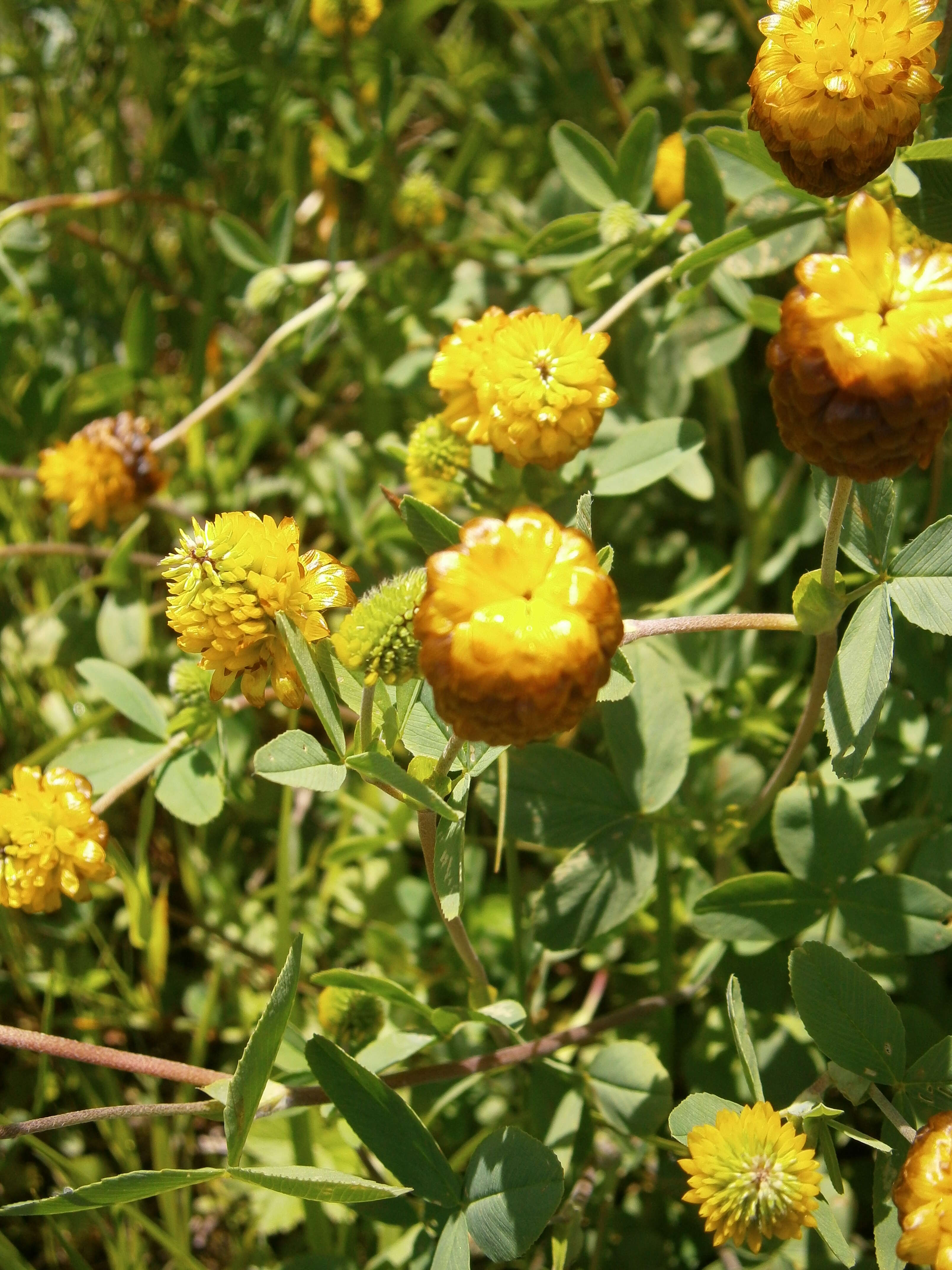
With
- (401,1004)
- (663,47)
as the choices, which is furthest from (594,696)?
(663,47)

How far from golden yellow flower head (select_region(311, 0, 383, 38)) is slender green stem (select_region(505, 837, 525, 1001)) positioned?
1.97 meters

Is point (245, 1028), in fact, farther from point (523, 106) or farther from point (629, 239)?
point (523, 106)

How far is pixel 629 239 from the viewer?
1.95 metres

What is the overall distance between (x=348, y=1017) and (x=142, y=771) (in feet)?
1.80

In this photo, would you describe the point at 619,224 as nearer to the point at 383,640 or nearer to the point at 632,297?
the point at 632,297

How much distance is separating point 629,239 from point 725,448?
85 centimetres

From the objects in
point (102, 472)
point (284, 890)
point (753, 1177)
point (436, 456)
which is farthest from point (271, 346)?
point (753, 1177)

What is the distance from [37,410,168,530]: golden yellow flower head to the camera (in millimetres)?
2291

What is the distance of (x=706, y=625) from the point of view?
4.45 ft

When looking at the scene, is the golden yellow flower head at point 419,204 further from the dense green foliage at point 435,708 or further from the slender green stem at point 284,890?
the slender green stem at point 284,890

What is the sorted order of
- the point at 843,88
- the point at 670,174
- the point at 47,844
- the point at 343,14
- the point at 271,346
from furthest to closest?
the point at 343,14
the point at 271,346
the point at 670,174
the point at 47,844
the point at 843,88

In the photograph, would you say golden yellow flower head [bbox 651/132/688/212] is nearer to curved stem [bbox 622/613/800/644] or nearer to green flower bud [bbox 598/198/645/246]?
green flower bud [bbox 598/198/645/246]

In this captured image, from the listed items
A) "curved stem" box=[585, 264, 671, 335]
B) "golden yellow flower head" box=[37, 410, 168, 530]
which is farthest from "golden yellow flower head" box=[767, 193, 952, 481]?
"golden yellow flower head" box=[37, 410, 168, 530]

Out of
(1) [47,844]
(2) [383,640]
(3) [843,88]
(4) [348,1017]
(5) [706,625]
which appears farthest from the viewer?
(4) [348,1017]
